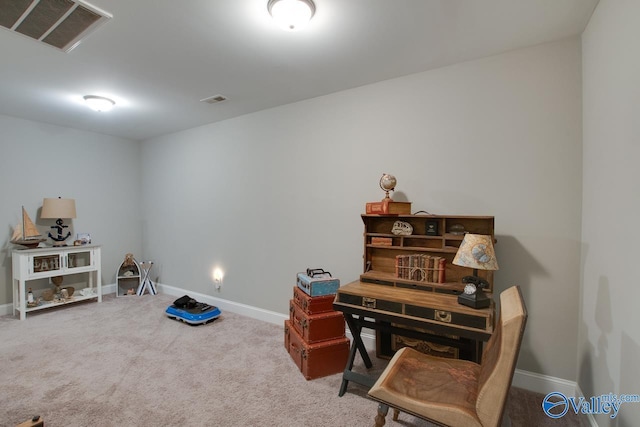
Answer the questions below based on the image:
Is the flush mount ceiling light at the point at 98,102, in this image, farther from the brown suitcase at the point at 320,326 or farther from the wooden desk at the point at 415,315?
the wooden desk at the point at 415,315

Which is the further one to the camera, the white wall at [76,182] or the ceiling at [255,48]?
the white wall at [76,182]

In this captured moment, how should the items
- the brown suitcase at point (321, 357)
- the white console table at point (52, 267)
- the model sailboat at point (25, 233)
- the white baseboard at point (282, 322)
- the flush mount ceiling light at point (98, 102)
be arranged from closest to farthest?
the white baseboard at point (282, 322) → the brown suitcase at point (321, 357) → the flush mount ceiling light at point (98, 102) → the white console table at point (52, 267) → the model sailboat at point (25, 233)

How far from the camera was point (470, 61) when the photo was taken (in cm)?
242

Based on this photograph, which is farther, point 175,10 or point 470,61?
point 470,61

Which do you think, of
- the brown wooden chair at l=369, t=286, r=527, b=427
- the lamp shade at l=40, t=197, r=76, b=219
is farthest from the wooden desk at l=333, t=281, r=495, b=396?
the lamp shade at l=40, t=197, r=76, b=219

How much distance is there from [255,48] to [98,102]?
2.09m

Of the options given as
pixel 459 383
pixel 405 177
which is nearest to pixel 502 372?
pixel 459 383

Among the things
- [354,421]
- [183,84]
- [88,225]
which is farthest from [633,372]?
[88,225]

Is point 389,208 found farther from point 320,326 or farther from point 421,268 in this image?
point 320,326

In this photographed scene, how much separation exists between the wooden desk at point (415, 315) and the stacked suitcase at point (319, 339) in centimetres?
23

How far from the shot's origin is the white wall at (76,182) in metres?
3.90

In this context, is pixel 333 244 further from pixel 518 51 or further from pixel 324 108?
pixel 518 51

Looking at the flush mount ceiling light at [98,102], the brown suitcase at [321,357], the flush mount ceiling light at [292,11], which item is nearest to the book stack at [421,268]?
the brown suitcase at [321,357]

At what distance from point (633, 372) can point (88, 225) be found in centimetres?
594
